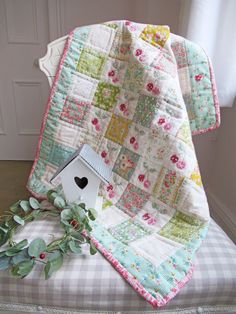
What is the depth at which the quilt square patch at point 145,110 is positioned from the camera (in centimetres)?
94

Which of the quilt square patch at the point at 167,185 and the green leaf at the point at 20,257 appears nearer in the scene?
the green leaf at the point at 20,257

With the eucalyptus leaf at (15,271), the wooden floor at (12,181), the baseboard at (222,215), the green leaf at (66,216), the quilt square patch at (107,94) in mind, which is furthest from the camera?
the wooden floor at (12,181)

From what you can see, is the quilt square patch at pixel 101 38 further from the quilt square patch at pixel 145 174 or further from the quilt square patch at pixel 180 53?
the quilt square patch at pixel 145 174

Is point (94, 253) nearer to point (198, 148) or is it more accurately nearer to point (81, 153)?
point (81, 153)

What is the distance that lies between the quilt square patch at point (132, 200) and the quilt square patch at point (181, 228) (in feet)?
0.39

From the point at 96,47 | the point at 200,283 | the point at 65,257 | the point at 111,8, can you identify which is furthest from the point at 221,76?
the point at 111,8

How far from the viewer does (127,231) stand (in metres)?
0.87

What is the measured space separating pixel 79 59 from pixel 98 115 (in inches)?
8.4

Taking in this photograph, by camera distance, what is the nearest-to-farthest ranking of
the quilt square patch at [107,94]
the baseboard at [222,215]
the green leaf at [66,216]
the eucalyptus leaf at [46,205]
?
the green leaf at [66,216], the eucalyptus leaf at [46,205], the quilt square patch at [107,94], the baseboard at [222,215]

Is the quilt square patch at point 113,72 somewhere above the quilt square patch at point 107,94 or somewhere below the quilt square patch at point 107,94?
above

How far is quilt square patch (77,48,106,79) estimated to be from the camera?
102 centimetres

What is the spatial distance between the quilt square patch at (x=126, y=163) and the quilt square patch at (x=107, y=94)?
175mm

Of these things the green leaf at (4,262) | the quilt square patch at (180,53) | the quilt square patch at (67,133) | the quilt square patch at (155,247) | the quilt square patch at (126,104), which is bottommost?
the quilt square patch at (155,247)

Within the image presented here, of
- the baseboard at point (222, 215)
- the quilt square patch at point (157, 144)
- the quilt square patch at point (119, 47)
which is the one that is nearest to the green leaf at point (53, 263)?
the quilt square patch at point (157, 144)
